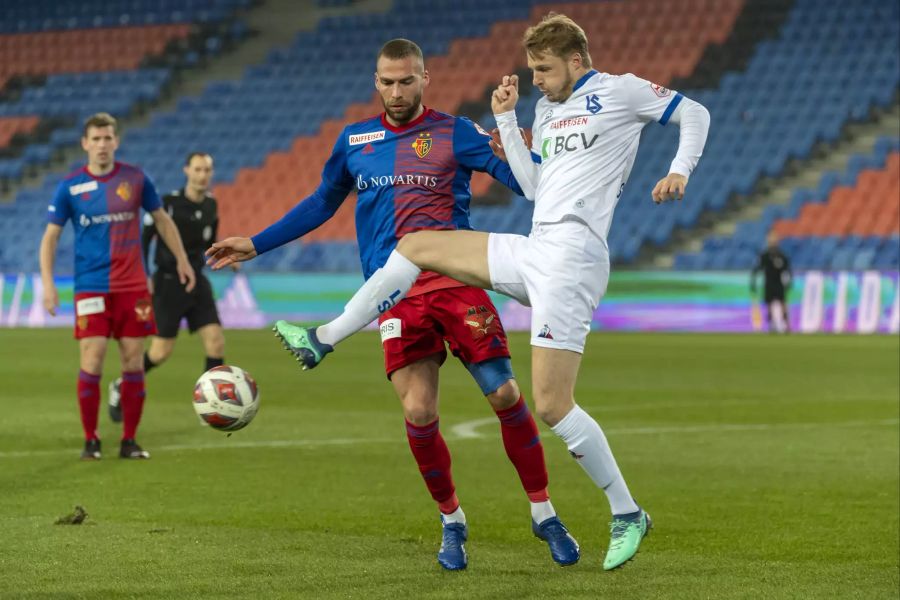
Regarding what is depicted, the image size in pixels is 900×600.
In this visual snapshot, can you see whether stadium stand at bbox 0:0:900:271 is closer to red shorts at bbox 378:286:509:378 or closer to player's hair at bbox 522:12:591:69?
red shorts at bbox 378:286:509:378

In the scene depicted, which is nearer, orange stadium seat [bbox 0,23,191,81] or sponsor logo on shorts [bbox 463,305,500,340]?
sponsor logo on shorts [bbox 463,305,500,340]

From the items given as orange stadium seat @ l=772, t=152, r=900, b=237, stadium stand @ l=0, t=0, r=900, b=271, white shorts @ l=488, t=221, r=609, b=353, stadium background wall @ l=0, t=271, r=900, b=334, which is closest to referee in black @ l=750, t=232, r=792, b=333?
stadium background wall @ l=0, t=271, r=900, b=334

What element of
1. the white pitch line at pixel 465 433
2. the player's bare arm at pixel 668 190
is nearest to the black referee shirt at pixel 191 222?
the white pitch line at pixel 465 433

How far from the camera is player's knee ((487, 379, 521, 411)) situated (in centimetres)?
585

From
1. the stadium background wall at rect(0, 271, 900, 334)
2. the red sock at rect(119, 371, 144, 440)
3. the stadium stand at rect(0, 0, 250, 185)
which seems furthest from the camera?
the stadium stand at rect(0, 0, 250, 185)

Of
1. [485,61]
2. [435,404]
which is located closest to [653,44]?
[485,61]

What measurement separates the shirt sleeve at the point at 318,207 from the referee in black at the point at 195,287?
5.07m

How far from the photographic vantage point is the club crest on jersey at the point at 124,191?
Result: 30.0 feet

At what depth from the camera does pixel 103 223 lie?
916 centimetres

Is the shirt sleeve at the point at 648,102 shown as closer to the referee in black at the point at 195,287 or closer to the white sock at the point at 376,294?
the white sock at the point at 376,294

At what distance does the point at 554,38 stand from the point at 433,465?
5.91ft

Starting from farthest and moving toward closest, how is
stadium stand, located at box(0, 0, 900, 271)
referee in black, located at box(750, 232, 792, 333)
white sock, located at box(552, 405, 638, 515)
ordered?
stadium stand, located at box(0, 0, 900, 271) < referee in black, located at box(750, 232, 792, 333) < white sock, located at box(552, 405, 638, 515)

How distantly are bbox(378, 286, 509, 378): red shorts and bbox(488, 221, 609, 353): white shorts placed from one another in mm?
395

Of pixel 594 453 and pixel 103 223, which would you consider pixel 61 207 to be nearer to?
pixel 103 223
